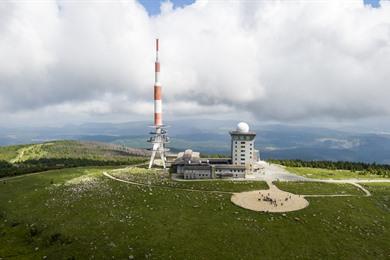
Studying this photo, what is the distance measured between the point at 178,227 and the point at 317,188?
44027mm

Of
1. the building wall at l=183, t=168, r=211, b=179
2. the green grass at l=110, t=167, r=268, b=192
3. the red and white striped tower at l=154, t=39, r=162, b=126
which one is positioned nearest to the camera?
the green grass at l=110, t=167, r=268, b=192

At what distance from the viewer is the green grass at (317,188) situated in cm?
8362

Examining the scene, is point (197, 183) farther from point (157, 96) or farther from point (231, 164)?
point (157, 96)

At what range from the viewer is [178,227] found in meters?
61.7

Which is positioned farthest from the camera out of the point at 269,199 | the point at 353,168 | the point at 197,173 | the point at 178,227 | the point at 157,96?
the point at 353,168

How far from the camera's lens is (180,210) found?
6956 centimetres

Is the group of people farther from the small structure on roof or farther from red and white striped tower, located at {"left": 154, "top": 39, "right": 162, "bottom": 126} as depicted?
red and white striped tower, located at {"left": 154, "top": 39, "right": 162, "bottom": 126}

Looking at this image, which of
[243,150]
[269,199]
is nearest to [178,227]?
[269,199]

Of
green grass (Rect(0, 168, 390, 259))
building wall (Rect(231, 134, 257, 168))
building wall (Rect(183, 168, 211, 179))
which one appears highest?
building wall (Rect(231, 134, 257, 168))

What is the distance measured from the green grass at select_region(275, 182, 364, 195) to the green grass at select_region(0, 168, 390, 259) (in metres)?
1.89

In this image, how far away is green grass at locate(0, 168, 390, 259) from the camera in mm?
54594

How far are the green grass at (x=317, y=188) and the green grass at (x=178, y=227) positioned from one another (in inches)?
74.5

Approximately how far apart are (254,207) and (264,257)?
18.7 metres

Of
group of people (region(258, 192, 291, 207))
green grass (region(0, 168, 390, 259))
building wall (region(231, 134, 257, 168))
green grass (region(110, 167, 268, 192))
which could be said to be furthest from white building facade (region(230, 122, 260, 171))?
group of people (region(258, 192, 291, 207))
